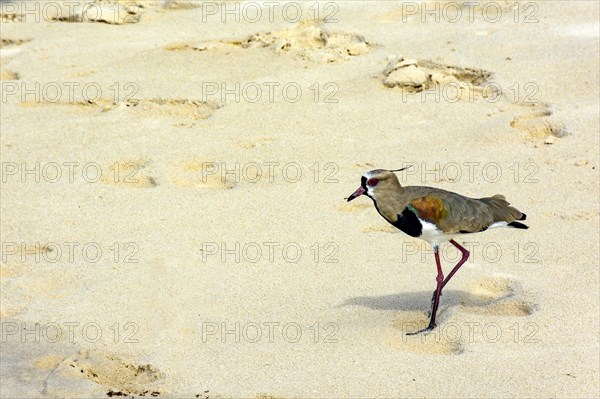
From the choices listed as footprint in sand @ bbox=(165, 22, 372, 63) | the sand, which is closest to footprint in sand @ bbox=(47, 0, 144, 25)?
the sand

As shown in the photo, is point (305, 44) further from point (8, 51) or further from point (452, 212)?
point (452, 212)

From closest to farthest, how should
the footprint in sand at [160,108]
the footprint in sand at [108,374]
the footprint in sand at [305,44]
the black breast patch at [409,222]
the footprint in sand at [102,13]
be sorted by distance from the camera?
1. the footprint in sand at [108,374]
2. the black breast patch at [409,222]
3. the footprint in sand at [160,108]
4. the footprint in sand at [305,44]
5. the footprint in sand at [102,13]

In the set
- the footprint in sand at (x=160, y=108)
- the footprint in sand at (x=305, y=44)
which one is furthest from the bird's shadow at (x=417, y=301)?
the footprint in sand at (x=305, y=44)

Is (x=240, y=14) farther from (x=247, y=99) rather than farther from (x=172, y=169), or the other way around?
(x=172, y=169)

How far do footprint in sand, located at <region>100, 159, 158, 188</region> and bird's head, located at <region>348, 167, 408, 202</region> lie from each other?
2567mm

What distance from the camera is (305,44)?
33.3ft

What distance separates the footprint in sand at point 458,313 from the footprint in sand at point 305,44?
12.9 ft

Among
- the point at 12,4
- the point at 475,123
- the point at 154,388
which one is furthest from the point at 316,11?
the point at 154,388

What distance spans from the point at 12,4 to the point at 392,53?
4.91 metres

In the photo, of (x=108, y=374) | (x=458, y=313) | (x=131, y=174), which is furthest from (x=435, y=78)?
(x=108, y=374)

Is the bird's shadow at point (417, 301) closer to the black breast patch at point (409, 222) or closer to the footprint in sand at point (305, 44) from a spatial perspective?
the black breast patch at point (409, 222)

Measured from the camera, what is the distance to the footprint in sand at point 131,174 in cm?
800

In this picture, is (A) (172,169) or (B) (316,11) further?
(B) (316,11)

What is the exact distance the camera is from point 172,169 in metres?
8.16
